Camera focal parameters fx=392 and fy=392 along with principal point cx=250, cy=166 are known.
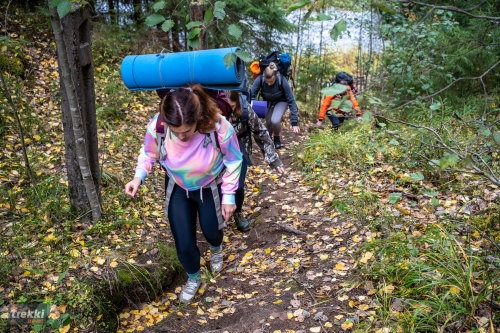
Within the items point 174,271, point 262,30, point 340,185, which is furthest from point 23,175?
point 262,30

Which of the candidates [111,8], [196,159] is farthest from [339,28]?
[111,8]

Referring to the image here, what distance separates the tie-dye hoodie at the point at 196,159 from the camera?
10.7 ft

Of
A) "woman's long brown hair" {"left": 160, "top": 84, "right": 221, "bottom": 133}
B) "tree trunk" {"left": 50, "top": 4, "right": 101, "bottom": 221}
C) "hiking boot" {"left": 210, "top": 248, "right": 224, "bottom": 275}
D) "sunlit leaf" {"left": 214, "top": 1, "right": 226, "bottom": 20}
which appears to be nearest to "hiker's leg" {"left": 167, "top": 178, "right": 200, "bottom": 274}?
"hiking boot" {"left": 210, "top": 248, "right": 224, "bottom": 275}

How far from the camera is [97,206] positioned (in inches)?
171

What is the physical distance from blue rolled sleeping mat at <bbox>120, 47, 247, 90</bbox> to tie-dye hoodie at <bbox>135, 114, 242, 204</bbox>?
1.01 feet

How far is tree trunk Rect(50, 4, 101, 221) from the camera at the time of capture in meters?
3.74

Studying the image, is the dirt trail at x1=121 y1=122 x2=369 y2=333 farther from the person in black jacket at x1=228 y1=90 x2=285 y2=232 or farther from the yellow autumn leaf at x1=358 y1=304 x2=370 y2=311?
the person in black jacket at x1=228 y1=90 x2=285 y2=232

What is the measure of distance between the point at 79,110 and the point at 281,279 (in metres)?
2.62

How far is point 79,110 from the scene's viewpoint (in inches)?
154

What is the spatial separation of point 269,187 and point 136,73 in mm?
3437

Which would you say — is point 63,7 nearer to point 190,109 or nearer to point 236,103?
point 190,109

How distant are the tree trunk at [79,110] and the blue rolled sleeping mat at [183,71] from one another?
0.72 metres

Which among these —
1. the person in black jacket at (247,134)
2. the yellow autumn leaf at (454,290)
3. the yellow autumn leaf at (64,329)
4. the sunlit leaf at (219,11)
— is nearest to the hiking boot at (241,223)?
the person in black jacket at (247,134)

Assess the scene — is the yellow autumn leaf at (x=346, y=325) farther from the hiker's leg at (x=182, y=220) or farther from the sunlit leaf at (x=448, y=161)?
the sunlit leaf at (x=448, y=161)
